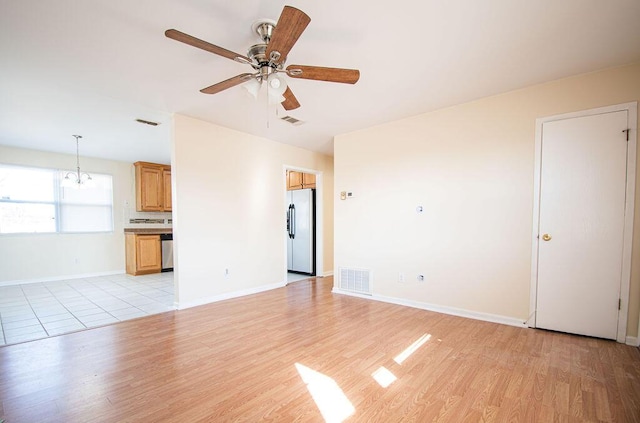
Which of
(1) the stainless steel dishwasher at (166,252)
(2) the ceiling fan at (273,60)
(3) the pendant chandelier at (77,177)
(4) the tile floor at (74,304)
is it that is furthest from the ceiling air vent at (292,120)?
(1) the stainless steel dishwasher at (166,252)

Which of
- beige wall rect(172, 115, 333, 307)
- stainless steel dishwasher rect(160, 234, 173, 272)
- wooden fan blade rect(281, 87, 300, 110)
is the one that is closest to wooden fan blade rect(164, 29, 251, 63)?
wooden fan blade rect(281, 87, 300, 110)

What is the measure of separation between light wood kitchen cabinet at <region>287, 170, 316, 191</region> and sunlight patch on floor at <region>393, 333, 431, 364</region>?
3.87m

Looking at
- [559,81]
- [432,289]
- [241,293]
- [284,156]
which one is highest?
[559,81]

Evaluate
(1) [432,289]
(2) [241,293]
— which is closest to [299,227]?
(2) [241,293]

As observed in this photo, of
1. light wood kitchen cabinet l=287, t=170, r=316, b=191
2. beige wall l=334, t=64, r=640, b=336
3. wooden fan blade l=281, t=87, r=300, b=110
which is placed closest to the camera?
wooden fan blade l=281, t=87, r=300, b=110

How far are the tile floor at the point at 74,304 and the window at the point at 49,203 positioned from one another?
1158 mm

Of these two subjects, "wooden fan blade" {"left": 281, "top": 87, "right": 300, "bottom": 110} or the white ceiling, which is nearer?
the white ceiling

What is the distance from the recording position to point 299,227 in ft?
19.3

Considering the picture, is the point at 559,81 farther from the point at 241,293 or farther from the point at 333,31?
the point at 241,293

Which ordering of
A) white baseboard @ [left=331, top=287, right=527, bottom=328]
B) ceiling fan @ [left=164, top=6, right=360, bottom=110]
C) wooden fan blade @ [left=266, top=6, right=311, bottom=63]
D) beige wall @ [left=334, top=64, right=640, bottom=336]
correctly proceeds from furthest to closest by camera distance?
white baseboard @ [left=331, top=287, right=527, bottom=328], beige wall @ [left=334, top=64, right=640, bottom=336], ceiling fan @ [left=164, top=6, right=360, bottom=110], wooden fan blade @ [left=266, top=6, right=311, bottom=63]

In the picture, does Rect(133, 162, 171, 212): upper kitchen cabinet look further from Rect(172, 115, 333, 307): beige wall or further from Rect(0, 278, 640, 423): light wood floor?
Rect(0, 278, 640, 423): light wood floor

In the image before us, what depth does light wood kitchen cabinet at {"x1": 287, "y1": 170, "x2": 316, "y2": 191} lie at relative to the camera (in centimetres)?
593

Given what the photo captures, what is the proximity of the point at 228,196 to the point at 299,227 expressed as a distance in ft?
6.68

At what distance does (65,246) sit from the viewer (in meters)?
5.59
